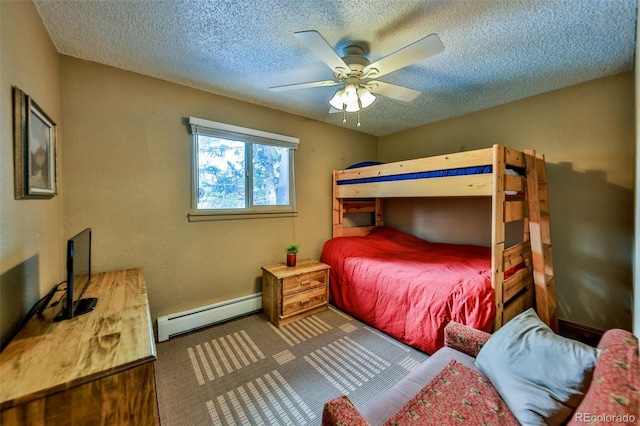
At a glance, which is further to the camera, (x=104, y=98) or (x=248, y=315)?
(x=248, y=315)

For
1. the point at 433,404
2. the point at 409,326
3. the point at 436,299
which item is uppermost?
the point at 436,299

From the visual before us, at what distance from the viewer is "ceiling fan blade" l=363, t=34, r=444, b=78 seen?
1313 millimetres

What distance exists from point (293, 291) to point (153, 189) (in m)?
1.63

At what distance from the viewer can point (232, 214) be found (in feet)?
8.61

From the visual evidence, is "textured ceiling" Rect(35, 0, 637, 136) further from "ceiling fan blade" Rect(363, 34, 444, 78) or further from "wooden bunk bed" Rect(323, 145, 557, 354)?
"wooden bunk bed" Rect(323, 145, 557, 354)

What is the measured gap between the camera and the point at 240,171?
8.89 ft

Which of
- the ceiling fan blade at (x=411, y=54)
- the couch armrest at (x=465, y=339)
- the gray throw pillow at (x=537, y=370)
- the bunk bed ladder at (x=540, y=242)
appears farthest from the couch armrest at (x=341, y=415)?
the bunk bed ladder at (x=540, y=242)

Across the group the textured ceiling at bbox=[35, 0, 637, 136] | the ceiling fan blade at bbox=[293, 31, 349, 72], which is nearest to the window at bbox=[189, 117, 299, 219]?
the textured ceiling at bbox=[35, 0, 637, 136]

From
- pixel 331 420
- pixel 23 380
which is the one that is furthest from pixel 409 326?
pixel 23 380

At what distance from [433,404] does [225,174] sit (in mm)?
2494

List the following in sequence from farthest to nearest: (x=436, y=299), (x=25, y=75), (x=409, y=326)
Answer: (x=409, y=326) → (x=436, y=299) → (x=25, y=75)

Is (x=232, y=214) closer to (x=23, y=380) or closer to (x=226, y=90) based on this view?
(x=226, y=90)

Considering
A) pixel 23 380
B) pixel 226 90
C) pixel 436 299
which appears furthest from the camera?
pixel 226 90

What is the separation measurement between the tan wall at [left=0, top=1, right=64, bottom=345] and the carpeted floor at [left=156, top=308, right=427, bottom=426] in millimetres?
976
